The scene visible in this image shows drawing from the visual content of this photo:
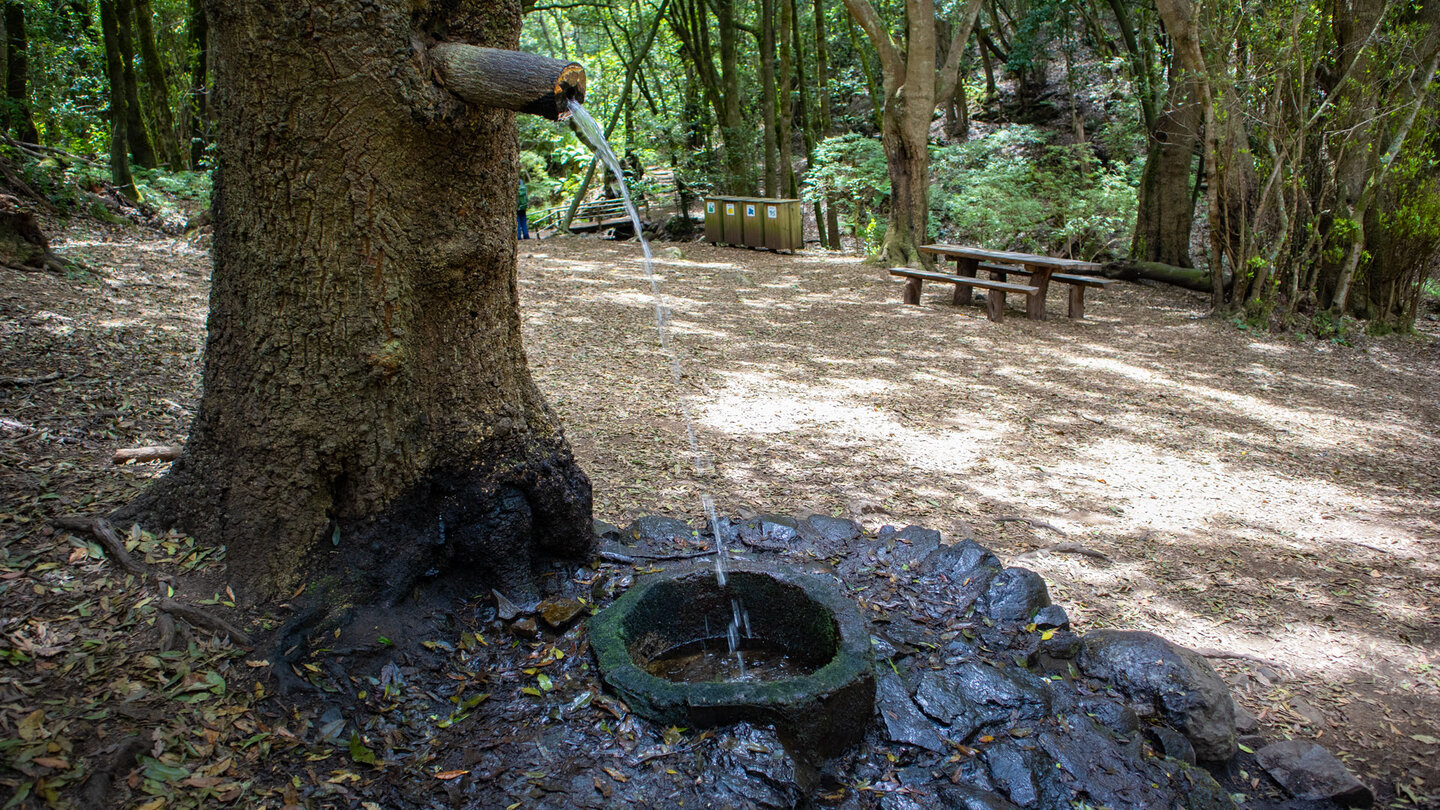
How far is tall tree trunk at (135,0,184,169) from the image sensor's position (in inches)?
486

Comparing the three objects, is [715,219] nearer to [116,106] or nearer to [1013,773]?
[116,106]

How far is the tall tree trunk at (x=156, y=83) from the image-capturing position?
1234cm

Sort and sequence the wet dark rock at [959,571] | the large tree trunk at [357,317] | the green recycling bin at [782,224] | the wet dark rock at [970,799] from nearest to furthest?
the wet dark rock at [970,799] < the large tree trunk at [357,317] < the wet dark rock at [959,571] < the green recycling bin at [782,224]

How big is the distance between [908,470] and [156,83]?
1392 centimetres

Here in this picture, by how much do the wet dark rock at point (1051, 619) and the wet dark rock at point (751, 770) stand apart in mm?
1289

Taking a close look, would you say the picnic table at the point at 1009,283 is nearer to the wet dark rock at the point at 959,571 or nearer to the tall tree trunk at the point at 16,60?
the wet dark rock at the point at 959,571

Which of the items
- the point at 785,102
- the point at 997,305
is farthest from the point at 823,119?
the point at 997,305

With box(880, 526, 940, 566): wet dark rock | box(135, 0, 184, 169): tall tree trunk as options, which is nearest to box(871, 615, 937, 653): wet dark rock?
box(880, 526, 940, 566): wet dark rock

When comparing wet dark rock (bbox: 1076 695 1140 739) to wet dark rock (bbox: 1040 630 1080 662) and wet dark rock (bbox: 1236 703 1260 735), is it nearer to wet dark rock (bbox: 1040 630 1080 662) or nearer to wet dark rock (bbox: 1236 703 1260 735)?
wet dark rock (bbox: 1040 630 1080 662)

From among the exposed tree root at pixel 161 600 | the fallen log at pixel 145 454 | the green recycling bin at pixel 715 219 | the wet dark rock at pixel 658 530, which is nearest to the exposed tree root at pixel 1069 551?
the wet dark rock at pixel 658 530

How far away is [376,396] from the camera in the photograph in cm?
274

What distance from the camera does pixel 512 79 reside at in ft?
7.59

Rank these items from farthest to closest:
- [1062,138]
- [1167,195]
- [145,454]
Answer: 1. [1062,138]
2. [1167,195]
3. [145,454]

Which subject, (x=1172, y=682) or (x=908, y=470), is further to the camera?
(x=908, y=470)
